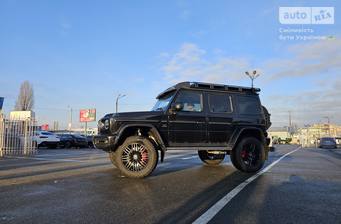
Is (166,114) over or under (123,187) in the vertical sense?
over

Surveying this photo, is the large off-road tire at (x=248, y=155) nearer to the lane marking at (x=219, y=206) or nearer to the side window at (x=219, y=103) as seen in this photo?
the side window at (x=219, y=103)

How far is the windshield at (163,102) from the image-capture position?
10.0 metres

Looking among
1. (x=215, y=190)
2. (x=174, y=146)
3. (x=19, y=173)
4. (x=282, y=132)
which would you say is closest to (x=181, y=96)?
(x=174, y=146)

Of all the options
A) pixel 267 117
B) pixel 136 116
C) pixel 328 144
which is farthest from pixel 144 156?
pixel 328 144

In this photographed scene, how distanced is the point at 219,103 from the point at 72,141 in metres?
28.1

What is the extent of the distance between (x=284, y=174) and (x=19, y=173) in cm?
688

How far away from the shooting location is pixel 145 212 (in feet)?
18.2

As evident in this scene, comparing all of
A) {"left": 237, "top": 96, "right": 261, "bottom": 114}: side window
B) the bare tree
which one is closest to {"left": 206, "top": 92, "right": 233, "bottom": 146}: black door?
{"left": 237, "top": 96, "right": 261, "bottom": 114}: side window

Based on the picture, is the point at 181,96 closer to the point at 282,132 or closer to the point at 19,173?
the point at 19,173

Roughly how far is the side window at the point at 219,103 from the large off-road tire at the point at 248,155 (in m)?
1.02

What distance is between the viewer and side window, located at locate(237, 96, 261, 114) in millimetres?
10938

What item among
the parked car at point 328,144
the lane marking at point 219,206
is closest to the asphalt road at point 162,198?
the lane marking at point 219,206

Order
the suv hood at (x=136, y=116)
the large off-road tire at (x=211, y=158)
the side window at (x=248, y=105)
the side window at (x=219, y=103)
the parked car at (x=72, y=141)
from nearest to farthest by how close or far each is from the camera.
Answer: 1. the suv hood at (x=136, y=116)
2. the side window at (x=219, y=103)
3. the side window at (x=248, y=105)
4. the large off-road tire at (x=211, y=158)
5. the parked car at (x=72, y=141)

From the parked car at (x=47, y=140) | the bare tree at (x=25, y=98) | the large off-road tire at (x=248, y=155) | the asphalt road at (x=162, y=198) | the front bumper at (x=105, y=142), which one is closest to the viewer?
the asphalt road at (x=162, y=198)
